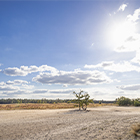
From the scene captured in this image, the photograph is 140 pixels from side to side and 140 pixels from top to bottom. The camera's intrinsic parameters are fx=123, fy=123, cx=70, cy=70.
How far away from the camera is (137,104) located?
2736 inches

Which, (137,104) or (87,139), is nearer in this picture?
(87,139)

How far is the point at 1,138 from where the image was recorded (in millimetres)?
12461

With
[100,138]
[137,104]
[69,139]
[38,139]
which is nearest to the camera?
[100,138]

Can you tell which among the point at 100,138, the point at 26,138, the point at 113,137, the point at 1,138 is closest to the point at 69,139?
the point at 100,138

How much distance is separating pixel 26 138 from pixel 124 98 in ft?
256

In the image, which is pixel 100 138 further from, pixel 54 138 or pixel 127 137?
pixel 54 138

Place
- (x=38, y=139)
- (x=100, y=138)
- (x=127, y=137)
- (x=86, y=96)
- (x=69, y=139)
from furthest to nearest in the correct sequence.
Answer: (x=86, y=96)
(x=38, y=139)
(x=69, y=139)
(x=100, y=138)
(x=127, y=137)

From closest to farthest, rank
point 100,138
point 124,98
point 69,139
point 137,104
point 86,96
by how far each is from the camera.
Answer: point 100,138 < point 69,139 < point 86,96 < point 137,104 < point 124,98

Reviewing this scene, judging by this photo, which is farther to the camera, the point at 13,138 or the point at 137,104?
the point at 137,104

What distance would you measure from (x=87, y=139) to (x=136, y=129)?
4.08 metres

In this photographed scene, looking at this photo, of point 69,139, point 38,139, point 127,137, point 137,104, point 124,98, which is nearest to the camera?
point 127,137

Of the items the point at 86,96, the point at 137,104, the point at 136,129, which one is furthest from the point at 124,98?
the point at 136,129

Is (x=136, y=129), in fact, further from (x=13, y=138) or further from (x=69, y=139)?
Result: (x=13, y=138)

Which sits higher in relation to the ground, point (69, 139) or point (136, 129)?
point (136, 129)
